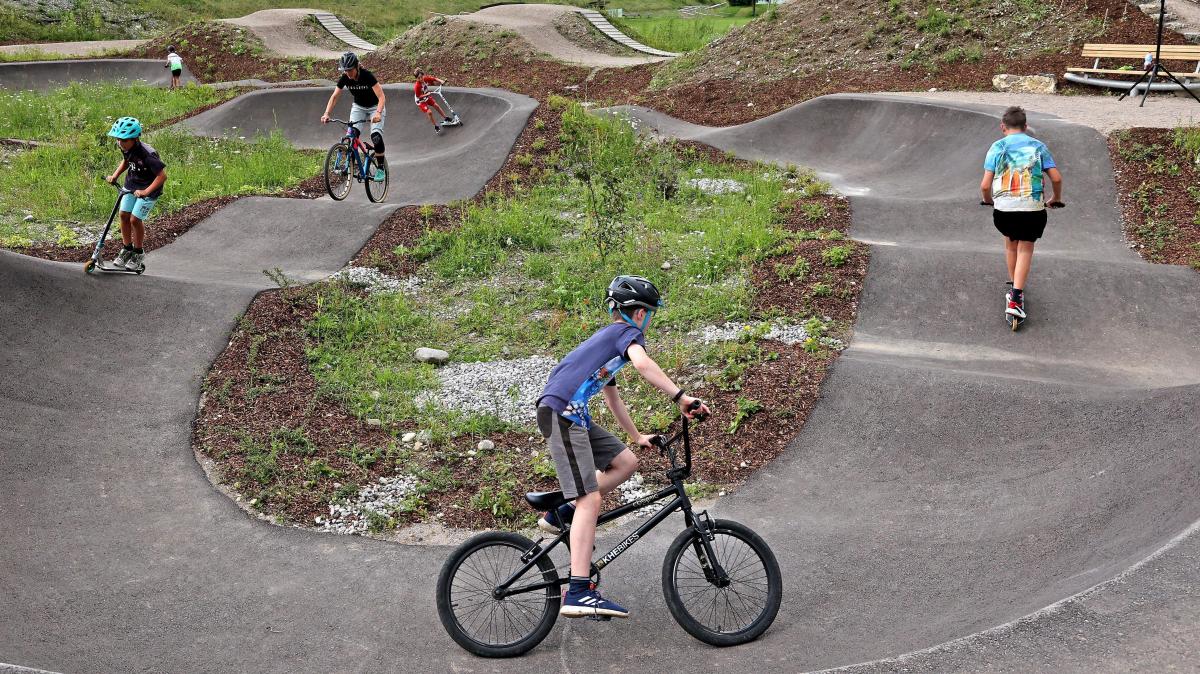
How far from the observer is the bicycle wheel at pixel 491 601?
16.7 feet

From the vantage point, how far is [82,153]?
19188mm

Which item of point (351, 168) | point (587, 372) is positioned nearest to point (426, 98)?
point (351, 168)

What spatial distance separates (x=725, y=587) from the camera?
Result: 202 inches

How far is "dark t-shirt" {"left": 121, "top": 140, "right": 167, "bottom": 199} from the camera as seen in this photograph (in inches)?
432

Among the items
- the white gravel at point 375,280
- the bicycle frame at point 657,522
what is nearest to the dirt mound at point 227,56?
the white gravel at point 375,280

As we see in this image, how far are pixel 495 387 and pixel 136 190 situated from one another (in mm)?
5562

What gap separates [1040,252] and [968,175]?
414cm

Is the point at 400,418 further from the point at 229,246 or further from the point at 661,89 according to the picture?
the point at 661,89

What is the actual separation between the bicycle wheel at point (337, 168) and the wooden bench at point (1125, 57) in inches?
607

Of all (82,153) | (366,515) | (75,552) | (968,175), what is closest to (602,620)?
(366,515)

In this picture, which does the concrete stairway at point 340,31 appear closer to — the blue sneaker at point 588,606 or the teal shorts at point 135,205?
the teal shorts at point 135,205

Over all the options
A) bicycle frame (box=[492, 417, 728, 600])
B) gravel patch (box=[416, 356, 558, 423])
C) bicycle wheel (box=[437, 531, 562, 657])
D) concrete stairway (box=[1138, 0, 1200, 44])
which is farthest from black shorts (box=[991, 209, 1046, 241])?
concrete stairway (box=[1138, 0, 1200, 44])

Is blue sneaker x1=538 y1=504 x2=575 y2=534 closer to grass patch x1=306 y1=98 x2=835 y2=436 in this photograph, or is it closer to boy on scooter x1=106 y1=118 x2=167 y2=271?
grass patch x1=306 y1=98 x2=835 y2=436

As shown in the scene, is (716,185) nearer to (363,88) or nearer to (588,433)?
(363,88)
